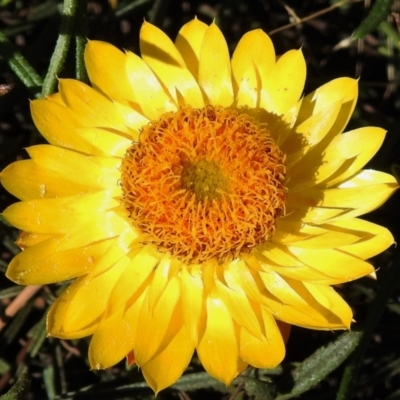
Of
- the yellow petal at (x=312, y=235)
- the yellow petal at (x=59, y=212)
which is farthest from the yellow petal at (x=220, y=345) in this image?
the yellow petal at (x=59, y=212)

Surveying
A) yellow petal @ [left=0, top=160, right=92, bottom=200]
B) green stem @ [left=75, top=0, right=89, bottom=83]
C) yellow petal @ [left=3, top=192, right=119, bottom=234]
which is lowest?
yellow petal @ [left=3, top=192, right=119, bottom=234]

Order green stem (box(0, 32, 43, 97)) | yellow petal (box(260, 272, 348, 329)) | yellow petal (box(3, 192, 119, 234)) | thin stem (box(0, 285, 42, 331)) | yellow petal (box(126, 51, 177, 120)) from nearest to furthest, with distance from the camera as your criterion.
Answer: yellow petal (box(260, 272, 348, 329))
yellow petal (box(3, 192, 119, 234))
yellow petal (box(126, 51, 177, 120))
green stem (box(0, 32, 43, 97))
thin stem (box(0, 285, 42, 331))

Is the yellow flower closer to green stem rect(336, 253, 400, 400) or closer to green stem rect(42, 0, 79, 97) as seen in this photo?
green stem rect(42, 0, 79, 97)

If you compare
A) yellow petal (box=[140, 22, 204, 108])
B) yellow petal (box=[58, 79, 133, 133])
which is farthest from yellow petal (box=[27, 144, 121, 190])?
yellow petal (box=[140, 22, 204, 108])

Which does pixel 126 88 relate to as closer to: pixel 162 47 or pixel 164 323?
pixel 162 47

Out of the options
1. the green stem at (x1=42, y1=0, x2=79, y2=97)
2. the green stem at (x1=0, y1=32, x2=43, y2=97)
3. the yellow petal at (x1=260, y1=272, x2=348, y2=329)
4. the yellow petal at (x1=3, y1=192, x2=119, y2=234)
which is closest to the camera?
the yellow petal at (x1=260, y1=272, x2=348, y2=329)

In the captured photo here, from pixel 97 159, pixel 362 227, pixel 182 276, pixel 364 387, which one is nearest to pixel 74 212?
pixel 97 159

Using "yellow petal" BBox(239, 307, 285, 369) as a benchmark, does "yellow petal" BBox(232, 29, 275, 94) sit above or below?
above

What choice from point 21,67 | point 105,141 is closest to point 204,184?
point 105,141
